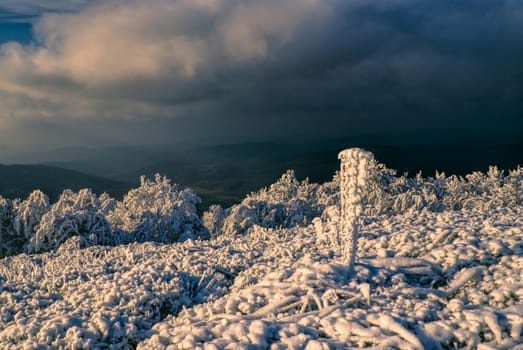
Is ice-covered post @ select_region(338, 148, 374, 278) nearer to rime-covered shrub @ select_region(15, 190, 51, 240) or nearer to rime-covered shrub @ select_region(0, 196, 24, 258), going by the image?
rime-covered shrub @ select_region(15, 190, 51, 240)

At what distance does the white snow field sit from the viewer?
705 cm

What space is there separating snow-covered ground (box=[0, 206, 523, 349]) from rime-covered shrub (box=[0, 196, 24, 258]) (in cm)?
1774

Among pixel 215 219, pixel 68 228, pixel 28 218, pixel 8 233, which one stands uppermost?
pixel 28 218

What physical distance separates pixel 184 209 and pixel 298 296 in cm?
2328

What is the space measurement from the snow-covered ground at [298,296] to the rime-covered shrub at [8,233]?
1774 cm

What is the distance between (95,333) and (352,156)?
6.75 metres

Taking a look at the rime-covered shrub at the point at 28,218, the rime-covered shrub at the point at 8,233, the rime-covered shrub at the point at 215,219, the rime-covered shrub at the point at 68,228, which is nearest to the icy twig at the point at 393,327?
the rime-covered shrub at the point at 68,228

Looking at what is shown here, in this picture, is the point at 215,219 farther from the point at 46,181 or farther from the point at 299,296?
the point at 46,181

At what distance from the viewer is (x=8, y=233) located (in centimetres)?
2975

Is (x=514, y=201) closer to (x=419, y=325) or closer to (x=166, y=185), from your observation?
(x=166, y=185)

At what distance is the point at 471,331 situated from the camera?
692 cm

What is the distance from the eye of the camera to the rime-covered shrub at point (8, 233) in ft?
95.3

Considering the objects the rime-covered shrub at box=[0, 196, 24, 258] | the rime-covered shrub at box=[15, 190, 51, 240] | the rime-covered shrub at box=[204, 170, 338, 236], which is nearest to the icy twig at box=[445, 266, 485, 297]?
the rime-covered shrub at box=[204, 170, 338, 236]

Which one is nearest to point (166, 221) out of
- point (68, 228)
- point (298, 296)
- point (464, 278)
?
point (68, 228)
